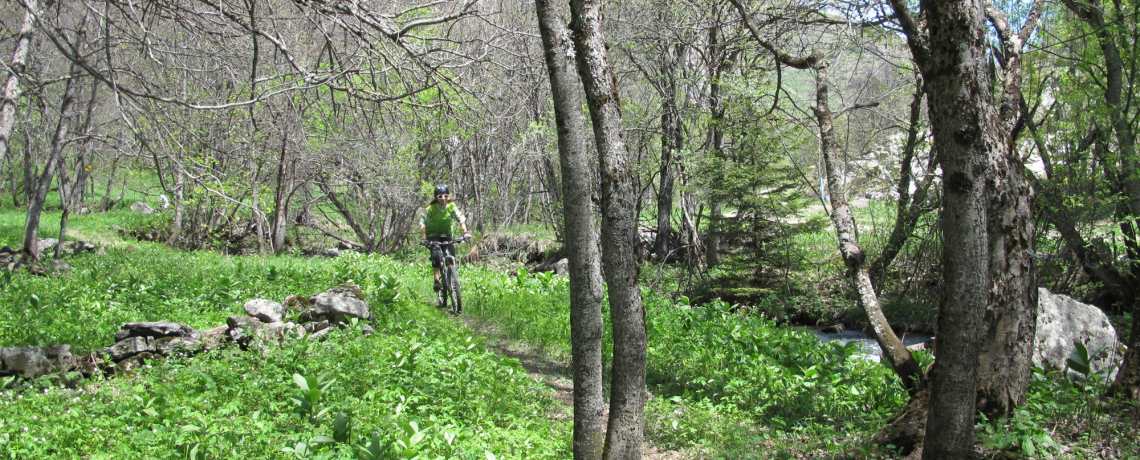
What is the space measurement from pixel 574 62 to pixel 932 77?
73.6 inches

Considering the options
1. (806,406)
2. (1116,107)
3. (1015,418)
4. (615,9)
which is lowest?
(806,406)

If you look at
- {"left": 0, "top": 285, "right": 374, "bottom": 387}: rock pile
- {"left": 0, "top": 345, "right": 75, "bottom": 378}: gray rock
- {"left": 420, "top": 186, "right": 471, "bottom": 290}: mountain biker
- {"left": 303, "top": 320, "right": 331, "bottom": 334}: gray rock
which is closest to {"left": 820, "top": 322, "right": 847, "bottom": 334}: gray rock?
{"left": 420, "top": 186, "right": 471, "bottom": 290}: mountain biker

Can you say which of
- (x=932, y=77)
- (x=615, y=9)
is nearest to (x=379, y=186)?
(x=615, y=9)

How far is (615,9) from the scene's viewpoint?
1235 centimetres

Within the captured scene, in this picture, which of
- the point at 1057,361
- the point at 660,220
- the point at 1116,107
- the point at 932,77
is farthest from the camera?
the point at 660,220

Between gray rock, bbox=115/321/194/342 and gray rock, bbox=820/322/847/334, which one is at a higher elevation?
gray rock, bbox=115/321/194/342

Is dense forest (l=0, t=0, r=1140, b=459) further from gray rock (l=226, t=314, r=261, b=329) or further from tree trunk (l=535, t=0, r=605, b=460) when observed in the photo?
gray rock (l=226, t=314, r=261, b=329)

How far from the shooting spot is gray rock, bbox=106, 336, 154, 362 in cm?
605

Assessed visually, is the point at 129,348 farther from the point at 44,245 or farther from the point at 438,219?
the point at 44,245

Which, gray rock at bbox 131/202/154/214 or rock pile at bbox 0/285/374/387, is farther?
gray rock at bbox 131/202/154/214

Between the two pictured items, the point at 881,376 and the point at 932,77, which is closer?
the point at 932,77

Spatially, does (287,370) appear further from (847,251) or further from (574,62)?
(847,251)

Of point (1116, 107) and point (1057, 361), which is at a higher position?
point (1116, 107)

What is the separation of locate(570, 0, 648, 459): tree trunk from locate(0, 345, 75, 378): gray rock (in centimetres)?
481
